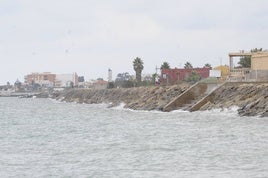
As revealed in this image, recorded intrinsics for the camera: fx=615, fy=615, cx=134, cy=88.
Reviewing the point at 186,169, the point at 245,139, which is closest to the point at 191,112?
the point at 245,139

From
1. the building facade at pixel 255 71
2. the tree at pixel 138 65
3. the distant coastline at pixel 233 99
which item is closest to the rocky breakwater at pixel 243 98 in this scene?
the distant coastline at pixel 233 99

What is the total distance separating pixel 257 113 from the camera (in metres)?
49.1

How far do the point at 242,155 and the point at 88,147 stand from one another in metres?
8.76

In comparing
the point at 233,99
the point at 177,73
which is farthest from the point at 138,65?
the point at 233,99

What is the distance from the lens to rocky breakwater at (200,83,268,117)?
166ft

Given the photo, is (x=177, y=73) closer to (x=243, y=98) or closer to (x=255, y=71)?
(x=255, y=71)

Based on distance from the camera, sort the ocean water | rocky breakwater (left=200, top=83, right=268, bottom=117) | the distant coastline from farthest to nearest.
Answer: the distant coastline
rocky breakwater (left=200, top=83, right=268, bottom=117)
the ocean water

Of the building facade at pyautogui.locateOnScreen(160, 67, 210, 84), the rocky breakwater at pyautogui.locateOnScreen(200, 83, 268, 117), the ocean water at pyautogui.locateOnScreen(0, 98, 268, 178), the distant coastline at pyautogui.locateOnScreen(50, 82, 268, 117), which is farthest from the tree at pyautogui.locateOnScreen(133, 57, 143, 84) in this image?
the ocean water at pyautogui.locateOnScreen(0, 98, 268, 178)

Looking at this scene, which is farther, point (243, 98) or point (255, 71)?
point (255, 71)

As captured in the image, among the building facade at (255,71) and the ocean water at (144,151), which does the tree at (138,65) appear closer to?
the building facade at (255,71)

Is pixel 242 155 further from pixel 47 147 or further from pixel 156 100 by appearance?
pixel 156 100

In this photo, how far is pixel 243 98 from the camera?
57.3 m

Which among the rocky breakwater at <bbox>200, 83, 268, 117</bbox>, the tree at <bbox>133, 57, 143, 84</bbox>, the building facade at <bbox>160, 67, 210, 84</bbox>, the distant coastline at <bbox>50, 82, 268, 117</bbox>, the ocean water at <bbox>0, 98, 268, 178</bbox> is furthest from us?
the tree at <bbox>133, 57, 143, 84</bbox>

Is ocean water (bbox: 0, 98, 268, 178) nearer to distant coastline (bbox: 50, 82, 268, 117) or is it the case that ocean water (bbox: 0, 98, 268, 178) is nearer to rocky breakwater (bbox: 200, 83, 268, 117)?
rocky breakwater (bbox: 200, 83, 268, 117)
